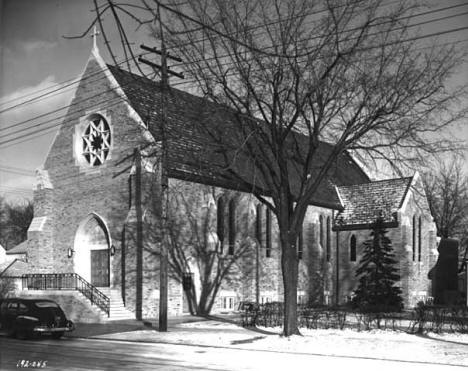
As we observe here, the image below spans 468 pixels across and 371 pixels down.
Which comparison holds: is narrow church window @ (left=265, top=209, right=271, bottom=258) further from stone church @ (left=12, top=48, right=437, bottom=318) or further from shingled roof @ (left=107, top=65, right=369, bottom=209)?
shingled roof @ (left=107, top=65, right=369, bottom=209)

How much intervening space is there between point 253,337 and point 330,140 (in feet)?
23.0

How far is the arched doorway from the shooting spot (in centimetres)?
3066

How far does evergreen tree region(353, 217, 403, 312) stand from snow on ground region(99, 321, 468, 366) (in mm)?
13679

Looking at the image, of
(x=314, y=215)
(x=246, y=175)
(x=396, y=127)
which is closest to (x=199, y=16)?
(x=396, y=127)

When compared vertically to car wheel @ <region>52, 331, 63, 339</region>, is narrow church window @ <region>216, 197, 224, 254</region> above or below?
above

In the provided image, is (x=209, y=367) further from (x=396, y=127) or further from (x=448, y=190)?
(x=448, y=190)

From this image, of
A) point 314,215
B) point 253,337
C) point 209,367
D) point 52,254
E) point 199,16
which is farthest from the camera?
point 314,215

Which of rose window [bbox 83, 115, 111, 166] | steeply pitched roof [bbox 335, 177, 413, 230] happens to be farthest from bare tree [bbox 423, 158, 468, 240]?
rose window [bbox 83, 115, 111, 166]

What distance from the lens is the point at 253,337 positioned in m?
20.5

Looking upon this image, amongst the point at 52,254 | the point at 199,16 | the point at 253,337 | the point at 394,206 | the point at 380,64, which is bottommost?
the point at 253,337

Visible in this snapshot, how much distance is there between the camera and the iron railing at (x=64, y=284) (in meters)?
27.4

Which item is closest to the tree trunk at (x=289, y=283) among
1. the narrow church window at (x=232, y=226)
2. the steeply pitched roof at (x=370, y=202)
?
the narrow church window at (x=232, y=226)

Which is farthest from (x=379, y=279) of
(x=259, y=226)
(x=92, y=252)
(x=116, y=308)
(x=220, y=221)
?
(x=92, y=252)

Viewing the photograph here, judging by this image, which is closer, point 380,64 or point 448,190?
point 380,64
